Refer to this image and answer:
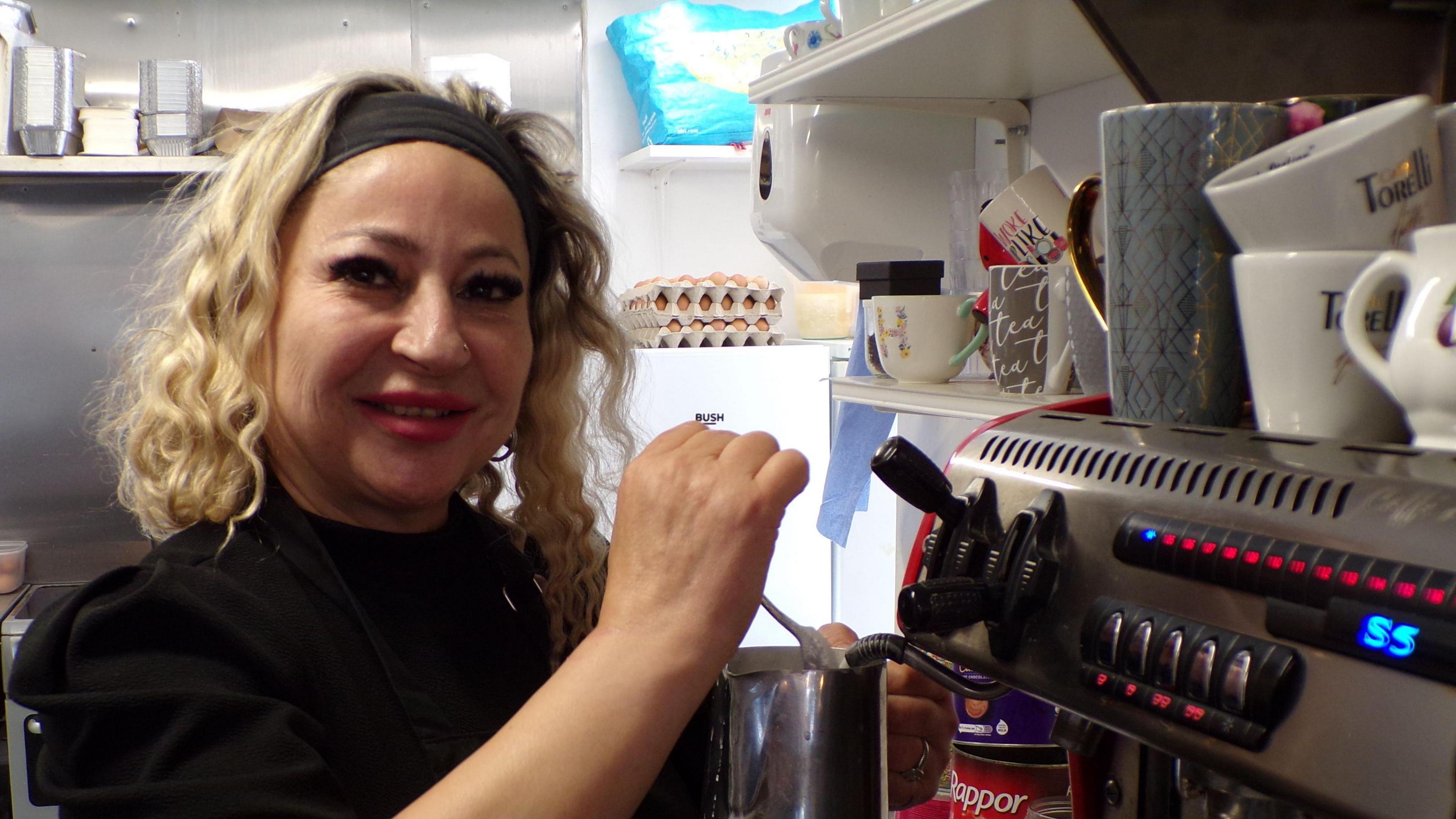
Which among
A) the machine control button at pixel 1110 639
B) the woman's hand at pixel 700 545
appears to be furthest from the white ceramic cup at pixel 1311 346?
the woman's hand at pixel 700 545

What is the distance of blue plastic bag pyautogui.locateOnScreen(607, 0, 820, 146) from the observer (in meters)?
2.95

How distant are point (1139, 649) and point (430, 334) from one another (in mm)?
659

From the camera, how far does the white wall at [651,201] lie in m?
3.24

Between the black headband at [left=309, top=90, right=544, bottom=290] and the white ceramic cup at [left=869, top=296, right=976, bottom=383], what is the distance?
0.37 meters

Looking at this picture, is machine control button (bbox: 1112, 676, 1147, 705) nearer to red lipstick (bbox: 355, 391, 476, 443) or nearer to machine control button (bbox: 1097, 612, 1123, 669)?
machine control button (bbox: 1097, 612, 1123, 669)

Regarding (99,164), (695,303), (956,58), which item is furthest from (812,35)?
(99,164)

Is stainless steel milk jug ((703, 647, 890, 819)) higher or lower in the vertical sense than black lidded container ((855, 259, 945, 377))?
lower

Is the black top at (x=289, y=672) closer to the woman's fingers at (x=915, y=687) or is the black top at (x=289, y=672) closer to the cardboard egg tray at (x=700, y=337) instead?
the woman's fingers at (x=915, y=687)

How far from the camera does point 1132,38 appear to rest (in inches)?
28.1

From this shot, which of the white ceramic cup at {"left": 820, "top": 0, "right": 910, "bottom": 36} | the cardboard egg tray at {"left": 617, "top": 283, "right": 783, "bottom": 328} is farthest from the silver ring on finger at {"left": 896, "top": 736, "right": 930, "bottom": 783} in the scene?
the cardboard egg tray at {"left": 617, "top": 283, "right": 783, "bottom": 328}

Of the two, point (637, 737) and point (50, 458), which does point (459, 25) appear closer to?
point (50, 458)

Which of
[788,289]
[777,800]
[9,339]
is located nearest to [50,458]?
[9,339]

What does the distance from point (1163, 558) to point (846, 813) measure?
332 millimetres

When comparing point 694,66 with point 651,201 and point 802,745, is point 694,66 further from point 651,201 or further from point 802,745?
point 802,745
